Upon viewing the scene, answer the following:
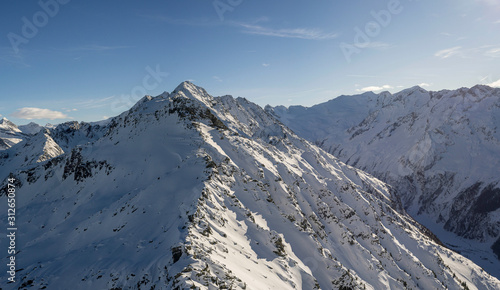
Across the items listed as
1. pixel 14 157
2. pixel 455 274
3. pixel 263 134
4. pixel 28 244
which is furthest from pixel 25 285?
pixel 14 157

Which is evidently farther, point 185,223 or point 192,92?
point 192,92

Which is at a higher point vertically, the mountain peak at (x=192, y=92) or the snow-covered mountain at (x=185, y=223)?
the mountain peak at (x=192, y=92)

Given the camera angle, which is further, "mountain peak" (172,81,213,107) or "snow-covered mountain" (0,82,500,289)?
"mountain peak" (172,81,213,107)

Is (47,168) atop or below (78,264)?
atop

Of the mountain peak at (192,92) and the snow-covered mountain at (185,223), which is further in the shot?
the mountain peak at (192,92)

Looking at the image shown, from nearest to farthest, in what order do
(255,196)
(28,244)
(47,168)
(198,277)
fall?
(198,277) < (28,244) < (255,196) < (47,168)

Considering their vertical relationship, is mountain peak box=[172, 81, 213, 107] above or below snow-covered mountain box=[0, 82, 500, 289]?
above

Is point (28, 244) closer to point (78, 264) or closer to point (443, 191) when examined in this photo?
point (78, 264)

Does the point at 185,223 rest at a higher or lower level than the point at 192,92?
lower
